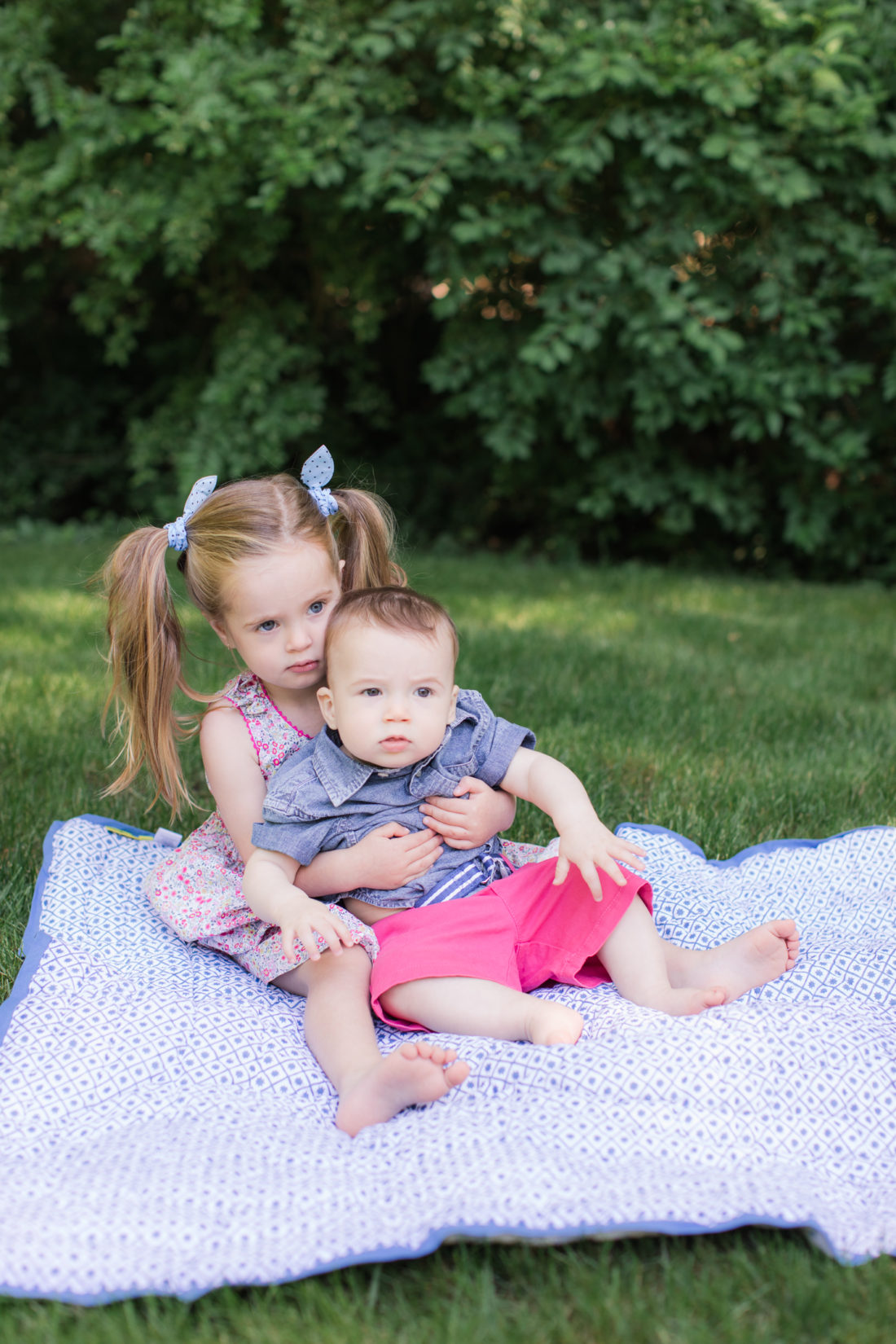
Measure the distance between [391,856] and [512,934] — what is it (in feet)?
0.81

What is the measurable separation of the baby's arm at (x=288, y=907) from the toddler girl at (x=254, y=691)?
0.18 feet

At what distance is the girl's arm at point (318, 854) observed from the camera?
189cm

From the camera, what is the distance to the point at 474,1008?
177 cm

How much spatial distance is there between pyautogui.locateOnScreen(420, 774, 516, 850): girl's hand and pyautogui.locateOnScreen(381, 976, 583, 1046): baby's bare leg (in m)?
0.25

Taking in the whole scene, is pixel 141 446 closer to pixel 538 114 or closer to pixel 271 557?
pixel 538 114

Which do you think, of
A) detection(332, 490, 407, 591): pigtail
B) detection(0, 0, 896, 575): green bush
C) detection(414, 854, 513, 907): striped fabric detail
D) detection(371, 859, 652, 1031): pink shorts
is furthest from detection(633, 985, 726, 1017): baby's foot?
detection(0, 0, 896, 575): green bush

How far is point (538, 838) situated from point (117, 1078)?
1.15 meters

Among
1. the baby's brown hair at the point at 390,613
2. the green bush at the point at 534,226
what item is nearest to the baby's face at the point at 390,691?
the baby's brown hair at the point at 390,613

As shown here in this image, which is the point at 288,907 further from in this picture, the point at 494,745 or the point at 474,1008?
the point at 494,745

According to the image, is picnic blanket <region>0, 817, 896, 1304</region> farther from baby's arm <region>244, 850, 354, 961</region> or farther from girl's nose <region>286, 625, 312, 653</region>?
girl's nose <region>286, 625, 312, 653</region>

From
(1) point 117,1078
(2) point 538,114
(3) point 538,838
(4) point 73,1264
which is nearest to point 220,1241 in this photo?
(4) point 73,1264

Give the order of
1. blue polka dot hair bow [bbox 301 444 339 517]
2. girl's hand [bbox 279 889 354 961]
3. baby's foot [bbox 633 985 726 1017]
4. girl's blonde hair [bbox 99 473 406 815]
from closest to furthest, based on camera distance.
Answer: girl's hand [bbox 279 889 354 961]
baby's foot [bbox 633 985 726 1017]
girl's blonde hair [bbox 99 473 406 815]
blue polka dot hair bow [bbox 301 444 339 517]

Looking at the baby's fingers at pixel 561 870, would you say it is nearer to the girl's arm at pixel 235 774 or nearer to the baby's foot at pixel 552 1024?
the baby's foot at pixel 552 1024

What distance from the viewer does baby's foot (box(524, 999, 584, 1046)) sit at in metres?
1.68
